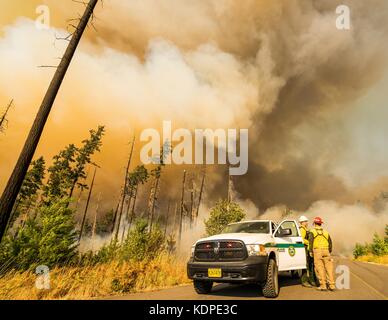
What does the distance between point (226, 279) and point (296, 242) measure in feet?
11.4

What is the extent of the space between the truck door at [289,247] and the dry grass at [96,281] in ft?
14.8

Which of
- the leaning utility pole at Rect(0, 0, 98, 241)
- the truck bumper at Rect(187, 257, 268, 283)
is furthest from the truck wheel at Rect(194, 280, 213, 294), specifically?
the leaning utility pole at Rect(0, 0, 98, 241)

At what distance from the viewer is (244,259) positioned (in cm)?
735

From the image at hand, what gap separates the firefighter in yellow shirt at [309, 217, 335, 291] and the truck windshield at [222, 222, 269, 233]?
180 cm

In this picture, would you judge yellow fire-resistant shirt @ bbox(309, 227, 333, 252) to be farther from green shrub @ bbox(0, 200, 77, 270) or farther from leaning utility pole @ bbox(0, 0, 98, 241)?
green shrub @ bbox(0, 200, 77, 270)

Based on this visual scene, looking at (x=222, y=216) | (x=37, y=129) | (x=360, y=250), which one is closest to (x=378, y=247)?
(x=360, y=250)

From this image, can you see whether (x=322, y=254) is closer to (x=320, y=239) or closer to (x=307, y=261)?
(x=320, y=239)

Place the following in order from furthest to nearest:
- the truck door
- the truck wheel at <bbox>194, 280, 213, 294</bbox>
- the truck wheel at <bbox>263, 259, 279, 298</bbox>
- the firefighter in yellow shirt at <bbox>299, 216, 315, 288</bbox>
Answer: the firefighter in yellow shirt at <bbox>299, 216, 315, 288</bbox>, the truck door, the truck wheel at <bbox>194, 280, 213, 294</bbox>, the truck wheel at <bbox>263, 259, 279, 298</bbox>

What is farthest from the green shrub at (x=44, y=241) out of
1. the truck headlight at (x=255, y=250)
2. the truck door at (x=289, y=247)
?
the truck door at (x=289, y=247)

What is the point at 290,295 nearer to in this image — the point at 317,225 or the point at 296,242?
the point at 296,242

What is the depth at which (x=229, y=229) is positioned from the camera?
32.5ft

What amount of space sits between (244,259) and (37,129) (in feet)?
24.4

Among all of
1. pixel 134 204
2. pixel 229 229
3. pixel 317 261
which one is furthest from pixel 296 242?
pixel 134 204

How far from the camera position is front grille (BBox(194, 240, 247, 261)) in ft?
24.7
